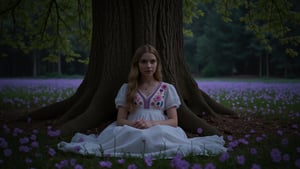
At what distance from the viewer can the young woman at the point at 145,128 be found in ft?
9.30

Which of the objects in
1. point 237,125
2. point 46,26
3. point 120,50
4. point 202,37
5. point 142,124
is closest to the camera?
point 142,124

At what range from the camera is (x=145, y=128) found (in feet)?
10.1

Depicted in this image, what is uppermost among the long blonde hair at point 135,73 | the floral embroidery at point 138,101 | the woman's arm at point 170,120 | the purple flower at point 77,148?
the long blonde hair at point 135,73

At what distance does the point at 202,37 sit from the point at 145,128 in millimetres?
34706

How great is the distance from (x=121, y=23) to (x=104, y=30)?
12.2 inches

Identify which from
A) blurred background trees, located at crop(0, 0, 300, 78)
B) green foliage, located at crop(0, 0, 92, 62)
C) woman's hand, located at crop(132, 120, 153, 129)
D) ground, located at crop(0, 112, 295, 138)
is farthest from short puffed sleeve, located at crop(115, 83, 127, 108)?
green foliage, located at crop(0, 0, 92, 62)

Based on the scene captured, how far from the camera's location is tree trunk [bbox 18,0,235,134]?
12.8ft

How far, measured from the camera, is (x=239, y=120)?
472cm

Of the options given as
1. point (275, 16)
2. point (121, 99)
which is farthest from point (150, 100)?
point (275, 16)

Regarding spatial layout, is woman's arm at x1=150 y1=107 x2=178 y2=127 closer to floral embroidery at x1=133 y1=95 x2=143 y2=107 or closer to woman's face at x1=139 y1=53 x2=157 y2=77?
floral embroidery at x1=133 y1=95 x2=143 y2=107

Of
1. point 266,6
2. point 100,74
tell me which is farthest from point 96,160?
point 266,6

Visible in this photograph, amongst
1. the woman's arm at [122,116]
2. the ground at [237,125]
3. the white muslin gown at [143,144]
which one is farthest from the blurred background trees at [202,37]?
the white muslin gown at [143,144]

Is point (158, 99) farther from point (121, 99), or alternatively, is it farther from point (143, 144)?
point (143, 144)

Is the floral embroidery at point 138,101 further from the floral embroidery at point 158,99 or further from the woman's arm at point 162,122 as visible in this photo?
the woman's arm at point 162,122
